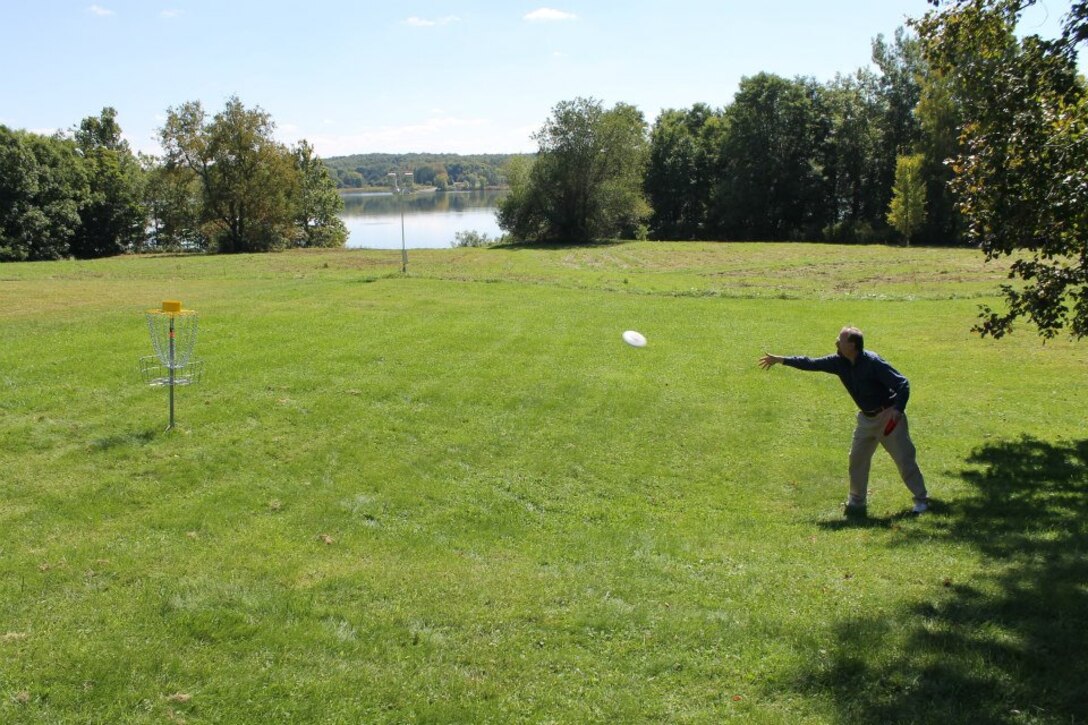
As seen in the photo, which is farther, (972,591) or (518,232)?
(518,232)

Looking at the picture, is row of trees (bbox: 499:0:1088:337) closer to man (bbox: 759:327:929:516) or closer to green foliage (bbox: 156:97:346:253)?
green foliage (bbox: 156:97:346:253)

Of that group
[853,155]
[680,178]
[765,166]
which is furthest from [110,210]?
[853,155]

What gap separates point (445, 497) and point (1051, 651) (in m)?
6.45

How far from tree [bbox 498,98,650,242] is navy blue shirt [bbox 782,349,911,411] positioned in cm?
5775

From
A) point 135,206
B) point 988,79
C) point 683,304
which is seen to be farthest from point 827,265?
point 135,206

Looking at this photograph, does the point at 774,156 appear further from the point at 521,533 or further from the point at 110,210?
the point at 521,533

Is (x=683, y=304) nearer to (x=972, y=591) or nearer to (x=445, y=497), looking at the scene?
(x=445, y=497)

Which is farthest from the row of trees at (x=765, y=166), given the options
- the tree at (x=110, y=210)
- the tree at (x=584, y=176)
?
the tree at (x=110, y=210)

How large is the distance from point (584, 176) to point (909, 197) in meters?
26.1

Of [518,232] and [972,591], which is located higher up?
[518,232]

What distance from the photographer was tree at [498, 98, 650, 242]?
6444 cm

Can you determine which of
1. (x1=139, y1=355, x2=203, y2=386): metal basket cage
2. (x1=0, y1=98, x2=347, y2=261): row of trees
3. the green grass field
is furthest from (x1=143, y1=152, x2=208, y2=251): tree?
(x1=139, y1=355, x2=203, y2=386): metal basket cage

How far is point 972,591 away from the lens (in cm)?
666

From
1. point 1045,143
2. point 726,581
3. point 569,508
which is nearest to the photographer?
point 726,581
